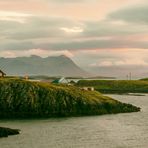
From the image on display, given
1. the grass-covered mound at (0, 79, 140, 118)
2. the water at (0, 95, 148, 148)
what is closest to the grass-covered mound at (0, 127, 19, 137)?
the water at (0, 95, 148, 148)

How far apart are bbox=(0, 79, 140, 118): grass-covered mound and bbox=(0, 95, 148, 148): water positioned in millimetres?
5708

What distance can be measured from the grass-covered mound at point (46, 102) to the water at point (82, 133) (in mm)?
5708

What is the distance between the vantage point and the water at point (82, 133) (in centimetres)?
7262

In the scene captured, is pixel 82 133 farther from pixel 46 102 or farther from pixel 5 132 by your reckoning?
pixel 46 102

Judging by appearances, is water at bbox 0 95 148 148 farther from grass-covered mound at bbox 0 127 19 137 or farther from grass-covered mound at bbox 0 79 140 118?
grass-covered mound at bbox 0 79 140 118

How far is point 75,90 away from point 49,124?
26719 mm

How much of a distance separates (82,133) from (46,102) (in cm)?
2564

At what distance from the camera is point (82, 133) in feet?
273

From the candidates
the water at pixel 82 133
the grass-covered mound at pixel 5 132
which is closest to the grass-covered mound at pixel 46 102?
the water at pixel 82 133

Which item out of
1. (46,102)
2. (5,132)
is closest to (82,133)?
(5,132)

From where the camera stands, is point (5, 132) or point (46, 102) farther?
point (46, 102)

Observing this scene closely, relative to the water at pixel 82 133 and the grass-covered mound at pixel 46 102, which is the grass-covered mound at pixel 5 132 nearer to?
the water at pixel 82 133

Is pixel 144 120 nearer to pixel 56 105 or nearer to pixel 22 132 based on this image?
pixel 56 105

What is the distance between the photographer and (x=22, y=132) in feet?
269
